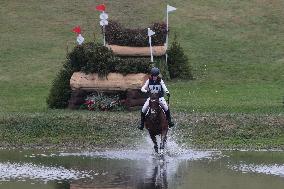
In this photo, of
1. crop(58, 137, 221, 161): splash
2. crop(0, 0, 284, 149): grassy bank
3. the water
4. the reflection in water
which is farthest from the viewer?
crop(0, 0, 284, 149): grassy bank

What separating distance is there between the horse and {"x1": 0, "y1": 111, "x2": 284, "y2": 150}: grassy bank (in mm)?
1605

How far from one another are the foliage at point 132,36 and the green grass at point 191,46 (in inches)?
83.7

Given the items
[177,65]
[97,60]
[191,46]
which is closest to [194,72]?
[177,65]

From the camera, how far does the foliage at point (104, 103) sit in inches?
1141

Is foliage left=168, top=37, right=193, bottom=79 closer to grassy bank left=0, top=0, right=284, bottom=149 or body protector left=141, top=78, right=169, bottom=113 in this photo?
grassy bank left=0, top=0, right=284, bottom=149

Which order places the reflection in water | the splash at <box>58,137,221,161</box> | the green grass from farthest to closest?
the green grass, the splash at <box>58,137,221,161</box>, the reflection in water

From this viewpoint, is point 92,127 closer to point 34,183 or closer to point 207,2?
point 34,183

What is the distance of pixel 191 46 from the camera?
44.4m

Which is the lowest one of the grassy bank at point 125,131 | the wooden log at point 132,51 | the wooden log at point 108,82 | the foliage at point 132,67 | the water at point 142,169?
the grassy bank at point 125,131

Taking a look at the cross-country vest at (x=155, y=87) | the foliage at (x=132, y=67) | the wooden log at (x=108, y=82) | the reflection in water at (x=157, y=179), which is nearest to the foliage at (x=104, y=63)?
the foliage at (x=132, y=67)

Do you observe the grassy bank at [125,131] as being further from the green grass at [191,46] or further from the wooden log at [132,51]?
the wooden log at [132,51]

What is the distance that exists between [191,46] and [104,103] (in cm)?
1608

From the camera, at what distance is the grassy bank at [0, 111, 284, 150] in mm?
23609

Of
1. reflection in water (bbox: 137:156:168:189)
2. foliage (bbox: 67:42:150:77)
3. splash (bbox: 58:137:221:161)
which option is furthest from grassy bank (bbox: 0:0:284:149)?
reflection in water (bbox: 137:156:168:189)
